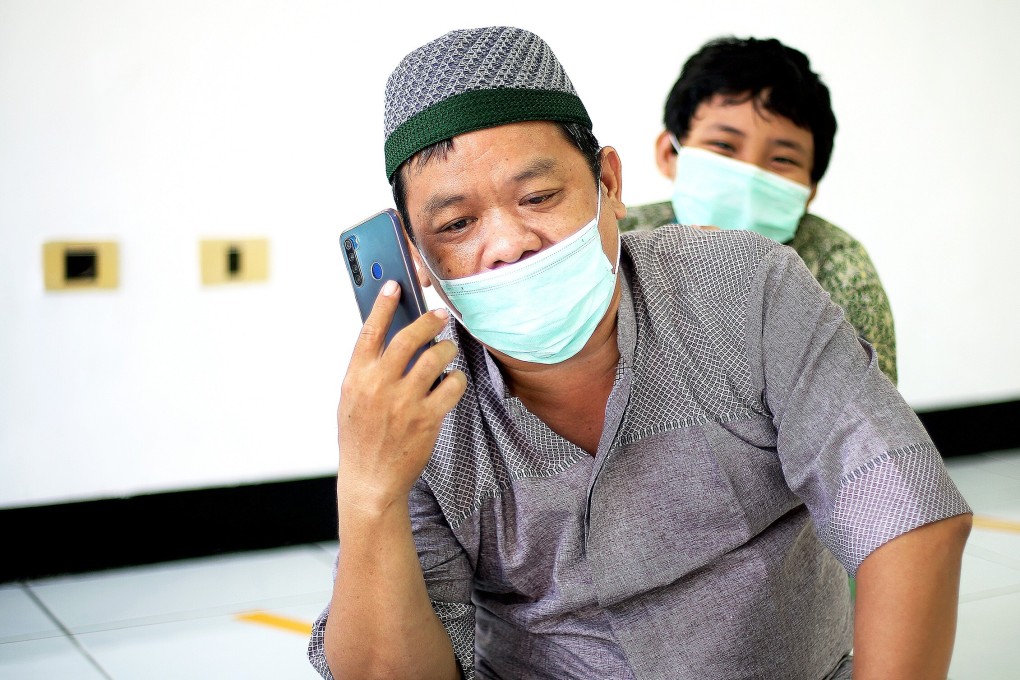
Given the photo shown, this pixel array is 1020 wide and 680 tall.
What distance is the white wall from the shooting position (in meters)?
3.15

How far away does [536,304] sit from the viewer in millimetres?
1277

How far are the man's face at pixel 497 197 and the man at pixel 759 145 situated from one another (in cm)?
98

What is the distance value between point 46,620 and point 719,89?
2305 mm

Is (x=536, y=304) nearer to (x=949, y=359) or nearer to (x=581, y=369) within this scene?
(x=581, y=369)

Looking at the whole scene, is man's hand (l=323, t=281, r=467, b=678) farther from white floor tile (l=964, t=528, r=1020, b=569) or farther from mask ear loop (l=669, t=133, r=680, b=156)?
white floor tile (l=964, t=528, r=1020, b=569)

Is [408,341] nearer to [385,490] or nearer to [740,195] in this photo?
[385,490]

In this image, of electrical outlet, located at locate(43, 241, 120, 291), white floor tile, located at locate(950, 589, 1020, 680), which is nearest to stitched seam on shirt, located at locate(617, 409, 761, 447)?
white floor tile, located at locate(950, 589, 1020, 680)

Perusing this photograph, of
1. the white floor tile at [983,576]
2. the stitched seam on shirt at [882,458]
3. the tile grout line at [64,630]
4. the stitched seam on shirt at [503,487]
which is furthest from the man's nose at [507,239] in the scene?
the white floor tile at [983,576]

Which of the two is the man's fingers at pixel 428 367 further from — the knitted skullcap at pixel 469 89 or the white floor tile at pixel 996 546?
the white floor tile at pixel 996 546

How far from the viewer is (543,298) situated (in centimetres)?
128

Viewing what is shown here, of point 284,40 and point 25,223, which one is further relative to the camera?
point 284,40

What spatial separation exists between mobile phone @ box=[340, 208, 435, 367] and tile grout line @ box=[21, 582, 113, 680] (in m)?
1.70

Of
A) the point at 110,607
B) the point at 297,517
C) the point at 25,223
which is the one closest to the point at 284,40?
the point at 25,223

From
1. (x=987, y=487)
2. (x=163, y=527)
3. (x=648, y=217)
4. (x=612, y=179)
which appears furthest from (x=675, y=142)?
(x=987, y=487)
